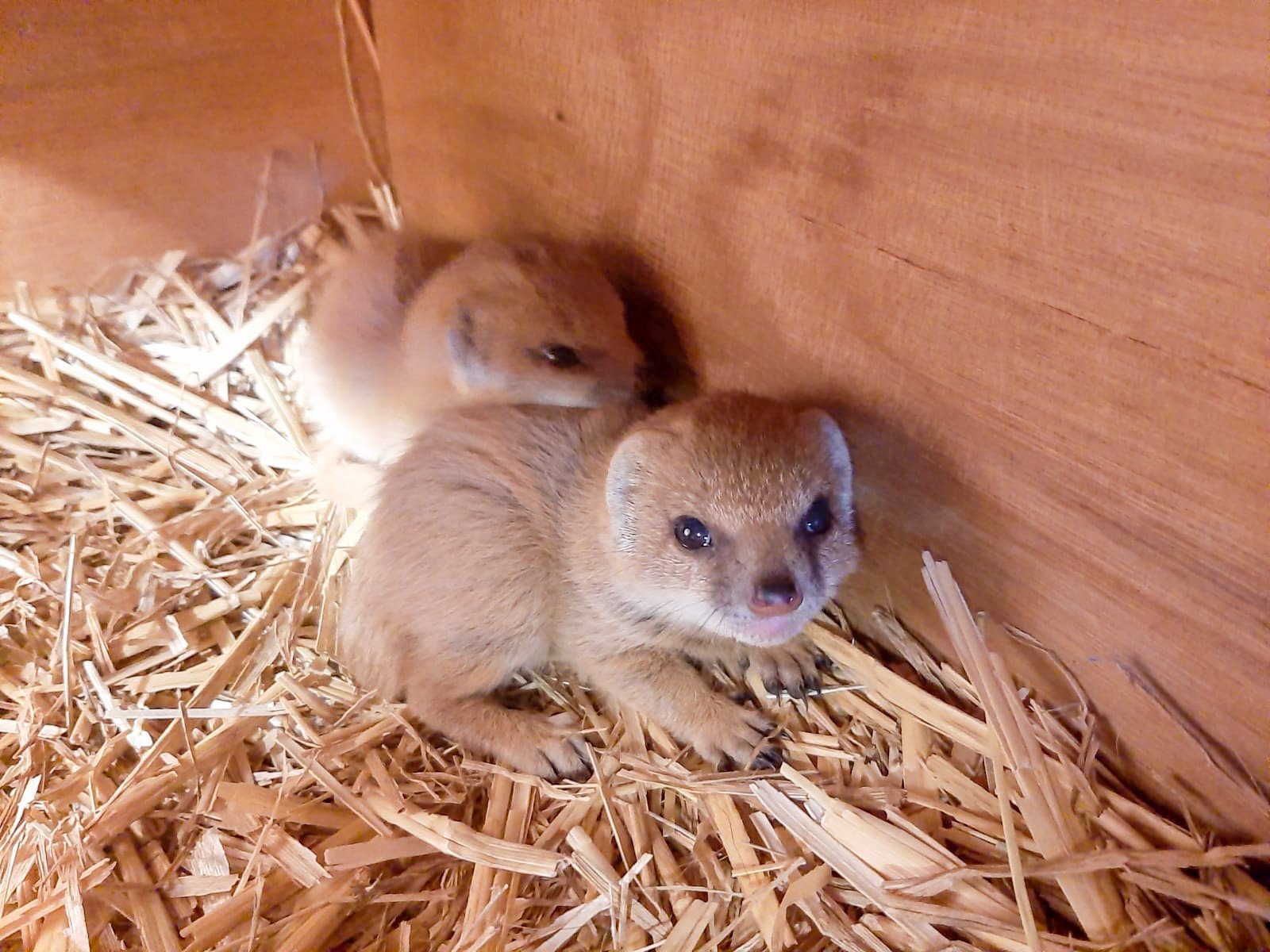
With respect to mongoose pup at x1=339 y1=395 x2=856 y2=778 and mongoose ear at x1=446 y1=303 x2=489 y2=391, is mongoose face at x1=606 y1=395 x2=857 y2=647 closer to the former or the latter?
mongoose pup at x1=339 y1=395 x2=856 y2=778

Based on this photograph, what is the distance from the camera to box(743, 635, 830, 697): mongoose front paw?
1.91 meters

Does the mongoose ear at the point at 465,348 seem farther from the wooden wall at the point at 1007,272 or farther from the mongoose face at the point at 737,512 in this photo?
the mongoose face at the point at 737,512

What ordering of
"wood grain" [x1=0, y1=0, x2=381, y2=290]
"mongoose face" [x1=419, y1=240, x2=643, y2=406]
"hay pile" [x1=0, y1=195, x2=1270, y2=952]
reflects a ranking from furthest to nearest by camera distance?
"wood grain" [x1=0, y1=0, x2=381, y2=290] < "mongoose face" [x1=419, y1=240, x2=643, y2=406] < "hay pile" [x1=0, y1=195, x2=1270, y2=952]

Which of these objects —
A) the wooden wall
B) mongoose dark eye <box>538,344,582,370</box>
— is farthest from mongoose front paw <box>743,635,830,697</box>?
mongoose dark eye <box>538,344,582,370</box>

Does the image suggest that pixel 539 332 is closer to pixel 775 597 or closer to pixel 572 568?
pixel 572 568

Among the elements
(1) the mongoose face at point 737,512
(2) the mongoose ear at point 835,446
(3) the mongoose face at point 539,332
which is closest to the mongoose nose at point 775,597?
(1) the mongoose face at point 737,512

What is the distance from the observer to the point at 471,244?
2.44 m

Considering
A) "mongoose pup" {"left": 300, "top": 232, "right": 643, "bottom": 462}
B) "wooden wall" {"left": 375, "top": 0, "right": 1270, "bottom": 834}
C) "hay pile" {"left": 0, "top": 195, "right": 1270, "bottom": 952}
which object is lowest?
"hay pile" {"left": 0, "top": 195, "right": 1270, "bottom": 952}

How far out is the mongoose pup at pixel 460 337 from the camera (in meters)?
2.10

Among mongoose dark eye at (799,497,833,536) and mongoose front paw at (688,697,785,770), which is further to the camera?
mongoose front paw at (688,697,785,770)

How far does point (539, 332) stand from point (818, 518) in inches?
32.5

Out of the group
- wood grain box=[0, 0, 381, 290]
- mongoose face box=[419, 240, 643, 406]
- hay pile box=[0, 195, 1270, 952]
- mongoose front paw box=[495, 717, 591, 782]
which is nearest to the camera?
hay pile box=[0, 195, 1270, 952]

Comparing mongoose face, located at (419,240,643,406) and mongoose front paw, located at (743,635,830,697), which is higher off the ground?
mongoose face, located at (419,240,643,406)

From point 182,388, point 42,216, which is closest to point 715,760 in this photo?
point 182,388
